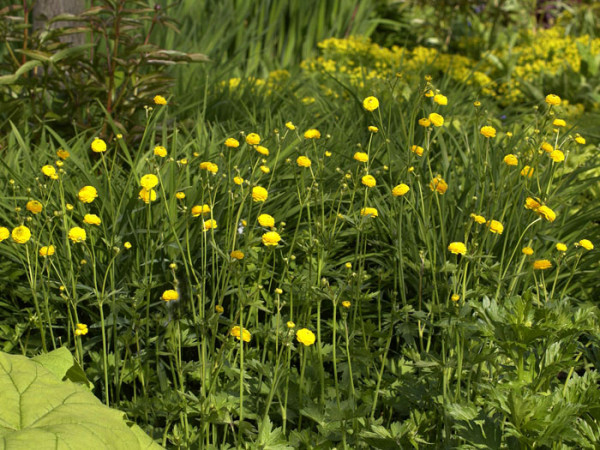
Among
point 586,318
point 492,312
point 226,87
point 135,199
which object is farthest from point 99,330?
point 226,87

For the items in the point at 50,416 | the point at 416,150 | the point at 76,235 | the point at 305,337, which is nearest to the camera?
the point at 50,416

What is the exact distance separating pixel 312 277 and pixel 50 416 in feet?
3.16

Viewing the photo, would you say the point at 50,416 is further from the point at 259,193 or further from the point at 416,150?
the point at 416,150

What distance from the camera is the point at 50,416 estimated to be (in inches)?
49.7

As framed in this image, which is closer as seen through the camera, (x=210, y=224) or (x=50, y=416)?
(x=50, y=416)

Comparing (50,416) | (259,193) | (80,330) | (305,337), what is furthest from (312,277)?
(50,416)

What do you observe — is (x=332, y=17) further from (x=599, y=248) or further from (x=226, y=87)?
(x=599, y=248)

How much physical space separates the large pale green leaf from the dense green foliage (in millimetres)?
273

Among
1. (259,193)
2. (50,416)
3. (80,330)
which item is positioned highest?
(259,193)

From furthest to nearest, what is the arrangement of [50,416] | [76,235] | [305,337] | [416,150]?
[416,150], [76,235], [305,337], [50,416]

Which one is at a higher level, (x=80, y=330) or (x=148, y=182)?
(x=148, y=182)

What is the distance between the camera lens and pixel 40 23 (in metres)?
3.80

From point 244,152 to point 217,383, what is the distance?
1.14 meters

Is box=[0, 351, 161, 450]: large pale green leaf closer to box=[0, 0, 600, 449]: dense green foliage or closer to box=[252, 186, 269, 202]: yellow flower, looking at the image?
box=[0, 0, 600, 449]: dense green foliage
